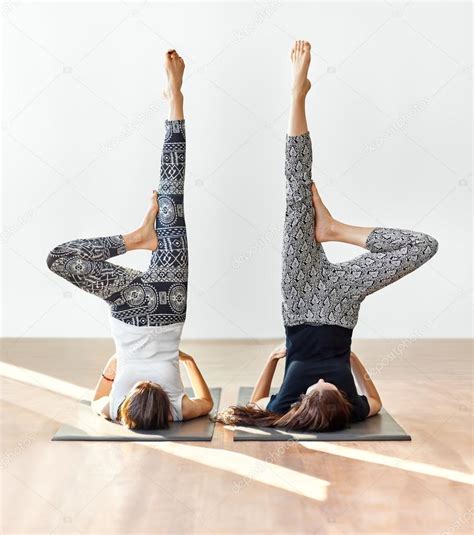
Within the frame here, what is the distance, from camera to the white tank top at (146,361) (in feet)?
13.2

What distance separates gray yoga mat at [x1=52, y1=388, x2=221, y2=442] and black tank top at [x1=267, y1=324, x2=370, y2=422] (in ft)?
1.19

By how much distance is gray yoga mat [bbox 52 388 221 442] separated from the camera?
3795 mm

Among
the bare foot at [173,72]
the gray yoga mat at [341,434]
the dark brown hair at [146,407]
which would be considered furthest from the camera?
the bare foot at [173,72]

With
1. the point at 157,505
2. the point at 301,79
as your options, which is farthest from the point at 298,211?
the point at 157,505

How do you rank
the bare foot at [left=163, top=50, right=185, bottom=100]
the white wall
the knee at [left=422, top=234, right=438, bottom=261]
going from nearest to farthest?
the knee at [left=422, top=234, right=438, bottom=261]
the bare foot at [left=163, top=50, right=185, bottom=100]
the white wall

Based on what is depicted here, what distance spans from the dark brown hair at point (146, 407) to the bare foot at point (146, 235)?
25.8 inches

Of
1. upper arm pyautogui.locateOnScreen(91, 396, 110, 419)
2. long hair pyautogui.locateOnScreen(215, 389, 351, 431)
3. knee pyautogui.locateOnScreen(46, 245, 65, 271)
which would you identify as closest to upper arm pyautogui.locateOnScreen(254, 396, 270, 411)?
long hair pyautogui.locateOnScreen(215, 389, 351, 431)

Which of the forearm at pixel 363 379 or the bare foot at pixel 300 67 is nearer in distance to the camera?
the bare foot at pixel 300 67

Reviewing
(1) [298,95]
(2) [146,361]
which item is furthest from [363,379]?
(1) [298,95]

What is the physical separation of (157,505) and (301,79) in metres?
2.12

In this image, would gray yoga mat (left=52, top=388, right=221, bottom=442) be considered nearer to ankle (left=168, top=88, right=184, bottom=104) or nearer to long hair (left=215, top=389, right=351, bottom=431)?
long hair (left=215, top=389, right=351, bottom=431)

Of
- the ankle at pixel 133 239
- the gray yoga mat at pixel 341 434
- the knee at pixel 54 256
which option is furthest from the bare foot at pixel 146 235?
the gray yoga mat at pixel 341 434

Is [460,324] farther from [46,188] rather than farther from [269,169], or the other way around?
[46,188]

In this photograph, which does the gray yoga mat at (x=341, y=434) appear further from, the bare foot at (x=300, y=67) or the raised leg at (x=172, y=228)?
the bare foot at (x=300, y=67)
